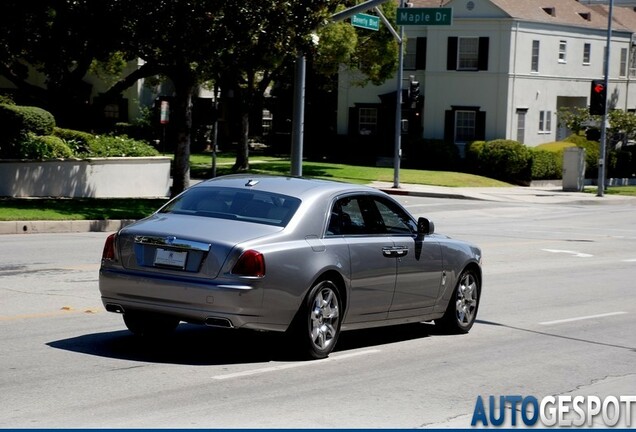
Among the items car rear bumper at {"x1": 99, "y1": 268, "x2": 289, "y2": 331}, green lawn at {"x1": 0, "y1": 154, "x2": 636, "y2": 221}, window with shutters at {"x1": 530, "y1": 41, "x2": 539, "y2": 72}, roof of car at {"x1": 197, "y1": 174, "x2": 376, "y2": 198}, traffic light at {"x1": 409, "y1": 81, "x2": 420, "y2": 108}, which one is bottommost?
green lawn at {"x1": 0, "y1": 154, "x2": 636, "y2": 221}

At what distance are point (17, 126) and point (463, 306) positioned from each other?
20.5 meters

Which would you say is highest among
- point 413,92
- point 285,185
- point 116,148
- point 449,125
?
point 413,92

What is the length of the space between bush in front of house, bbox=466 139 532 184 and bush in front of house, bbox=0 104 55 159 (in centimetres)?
2725

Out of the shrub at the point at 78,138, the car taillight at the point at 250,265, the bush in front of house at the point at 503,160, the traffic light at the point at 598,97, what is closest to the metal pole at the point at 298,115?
the shrub at the point at 78,138

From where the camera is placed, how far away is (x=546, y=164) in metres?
54.3

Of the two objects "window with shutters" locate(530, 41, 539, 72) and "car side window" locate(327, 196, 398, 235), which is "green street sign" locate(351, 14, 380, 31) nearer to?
"car side window" locate(327, 196, 398, 235)

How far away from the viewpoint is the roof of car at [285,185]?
35.7 feet

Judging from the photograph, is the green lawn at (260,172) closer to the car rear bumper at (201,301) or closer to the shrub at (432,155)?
the shrub at (432,155)

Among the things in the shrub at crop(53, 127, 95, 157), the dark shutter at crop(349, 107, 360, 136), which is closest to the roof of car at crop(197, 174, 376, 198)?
the shrub at crop(53, 127, 95, 157)

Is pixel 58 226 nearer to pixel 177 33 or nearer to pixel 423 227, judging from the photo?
pixel 177 33

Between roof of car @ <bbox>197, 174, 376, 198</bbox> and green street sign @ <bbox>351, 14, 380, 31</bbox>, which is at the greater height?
green street sign @ <bbox>351, 14, 380, 31</bbox>

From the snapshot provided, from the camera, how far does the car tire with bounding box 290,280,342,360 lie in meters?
10.1

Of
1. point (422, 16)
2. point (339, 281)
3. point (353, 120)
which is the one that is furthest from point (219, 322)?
point (353, 120)

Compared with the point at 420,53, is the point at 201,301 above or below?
below
